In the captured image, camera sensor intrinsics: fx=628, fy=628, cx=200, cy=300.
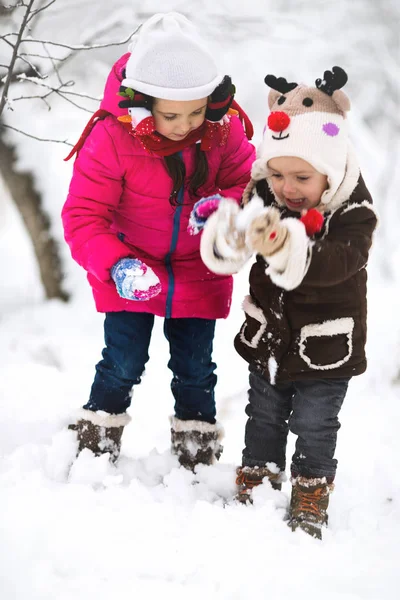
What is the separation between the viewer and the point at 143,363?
2809mm

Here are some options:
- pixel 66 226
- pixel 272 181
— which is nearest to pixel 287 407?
pixel 272 181

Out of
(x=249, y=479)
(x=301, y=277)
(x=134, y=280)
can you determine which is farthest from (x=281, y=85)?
(x=249, y=479)

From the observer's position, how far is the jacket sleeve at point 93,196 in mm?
2412

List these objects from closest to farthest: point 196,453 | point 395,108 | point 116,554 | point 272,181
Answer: point 116,554 < point 272,181 < point 196,453 < point 395,108

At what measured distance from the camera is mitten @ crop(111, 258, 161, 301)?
7.36 ft

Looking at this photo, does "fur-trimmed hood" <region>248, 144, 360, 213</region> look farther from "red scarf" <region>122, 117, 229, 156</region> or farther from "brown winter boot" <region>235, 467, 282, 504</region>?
"brown winter boot" <region>235, 467, 282, 504</region>

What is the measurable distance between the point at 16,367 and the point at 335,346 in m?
2.47

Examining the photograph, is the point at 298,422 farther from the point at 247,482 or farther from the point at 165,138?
the point at 165,138

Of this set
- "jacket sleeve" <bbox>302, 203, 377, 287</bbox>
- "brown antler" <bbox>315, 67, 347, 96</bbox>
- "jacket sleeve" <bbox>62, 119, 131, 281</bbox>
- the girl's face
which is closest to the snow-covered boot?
"jacket sleeve" <bbox>62, 119, 131, 281</bbox>

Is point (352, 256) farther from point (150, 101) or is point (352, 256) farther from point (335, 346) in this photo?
point (150, 101)

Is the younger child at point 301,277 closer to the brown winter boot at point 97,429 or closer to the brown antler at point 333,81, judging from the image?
the brown antler at point 333,81

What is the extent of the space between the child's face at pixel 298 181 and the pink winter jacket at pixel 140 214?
368mm

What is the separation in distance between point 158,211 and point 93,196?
27 centimetres

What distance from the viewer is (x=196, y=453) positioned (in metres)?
2.91
